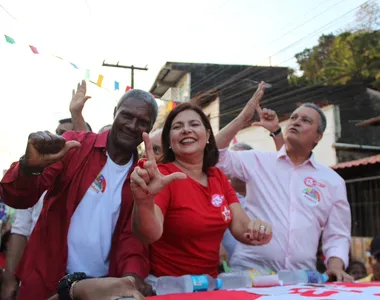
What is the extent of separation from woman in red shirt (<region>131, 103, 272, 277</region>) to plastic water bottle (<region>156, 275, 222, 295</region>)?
0.07m

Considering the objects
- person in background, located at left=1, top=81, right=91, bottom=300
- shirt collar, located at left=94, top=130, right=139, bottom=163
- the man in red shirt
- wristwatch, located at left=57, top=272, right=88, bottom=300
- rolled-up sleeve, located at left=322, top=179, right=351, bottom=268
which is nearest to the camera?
wristwatch, located at left=57, top=272, right=88, bottom=300

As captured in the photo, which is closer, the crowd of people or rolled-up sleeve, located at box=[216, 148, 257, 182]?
the crowd of people

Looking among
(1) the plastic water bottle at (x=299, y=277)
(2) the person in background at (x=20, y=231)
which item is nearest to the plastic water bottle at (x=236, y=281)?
(1) the plastic water bottle at (x=299, y=277)

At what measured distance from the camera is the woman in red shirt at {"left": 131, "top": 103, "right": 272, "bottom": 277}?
187 cm

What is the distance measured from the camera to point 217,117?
18.9m

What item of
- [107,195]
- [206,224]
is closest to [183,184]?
[206,224]

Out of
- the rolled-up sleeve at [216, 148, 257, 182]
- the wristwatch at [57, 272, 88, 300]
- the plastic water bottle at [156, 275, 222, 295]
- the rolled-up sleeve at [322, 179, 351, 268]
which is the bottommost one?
the plastic water bottle at [156, 275, 222, 295]

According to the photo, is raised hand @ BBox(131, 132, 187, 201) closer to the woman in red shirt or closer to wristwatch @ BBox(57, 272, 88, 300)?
the woman in red shirt

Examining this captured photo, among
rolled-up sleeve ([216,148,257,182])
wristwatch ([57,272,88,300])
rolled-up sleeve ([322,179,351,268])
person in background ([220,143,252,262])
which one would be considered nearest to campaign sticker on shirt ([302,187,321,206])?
rolled-up sleeve ([322,179,351,268])

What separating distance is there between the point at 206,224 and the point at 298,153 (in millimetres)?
1276

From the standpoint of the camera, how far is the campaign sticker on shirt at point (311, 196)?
2.84 m

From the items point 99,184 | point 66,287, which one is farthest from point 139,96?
point 66,287

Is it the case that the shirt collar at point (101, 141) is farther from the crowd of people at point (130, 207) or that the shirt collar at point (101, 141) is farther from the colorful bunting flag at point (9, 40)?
the colorful bunting flag at point (9, 40)

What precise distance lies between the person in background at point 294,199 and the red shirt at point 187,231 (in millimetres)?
684
